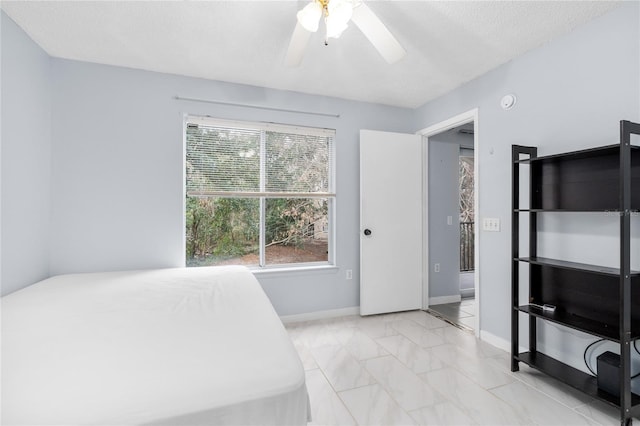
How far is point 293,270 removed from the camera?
3.22 m

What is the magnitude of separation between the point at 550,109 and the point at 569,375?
70.2 inches

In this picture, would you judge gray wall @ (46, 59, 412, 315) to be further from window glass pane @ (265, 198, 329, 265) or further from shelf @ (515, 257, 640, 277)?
shelf @ (515, 257, 640, 277)

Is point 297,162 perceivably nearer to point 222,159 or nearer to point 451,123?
point 222,159

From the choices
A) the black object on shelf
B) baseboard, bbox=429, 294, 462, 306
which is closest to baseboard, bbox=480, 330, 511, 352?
the black object on shelf

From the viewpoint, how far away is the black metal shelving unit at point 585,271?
1587 mm

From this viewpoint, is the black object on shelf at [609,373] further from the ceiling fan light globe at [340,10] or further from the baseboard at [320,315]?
the ceiling fan light globe at [340,10]

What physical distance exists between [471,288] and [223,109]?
4.15 m

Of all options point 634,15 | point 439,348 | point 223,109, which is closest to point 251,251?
point 223,109

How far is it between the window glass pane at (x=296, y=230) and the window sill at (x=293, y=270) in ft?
0.31

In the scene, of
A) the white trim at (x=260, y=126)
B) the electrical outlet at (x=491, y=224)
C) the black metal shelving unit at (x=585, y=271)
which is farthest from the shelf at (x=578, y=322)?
the white trim at (x=260, y=126)

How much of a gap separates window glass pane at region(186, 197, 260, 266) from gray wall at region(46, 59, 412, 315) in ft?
0.54

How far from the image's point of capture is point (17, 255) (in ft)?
6.89

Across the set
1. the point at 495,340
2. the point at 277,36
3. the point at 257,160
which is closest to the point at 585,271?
the point at 495,340

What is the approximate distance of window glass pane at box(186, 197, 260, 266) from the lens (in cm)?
301
